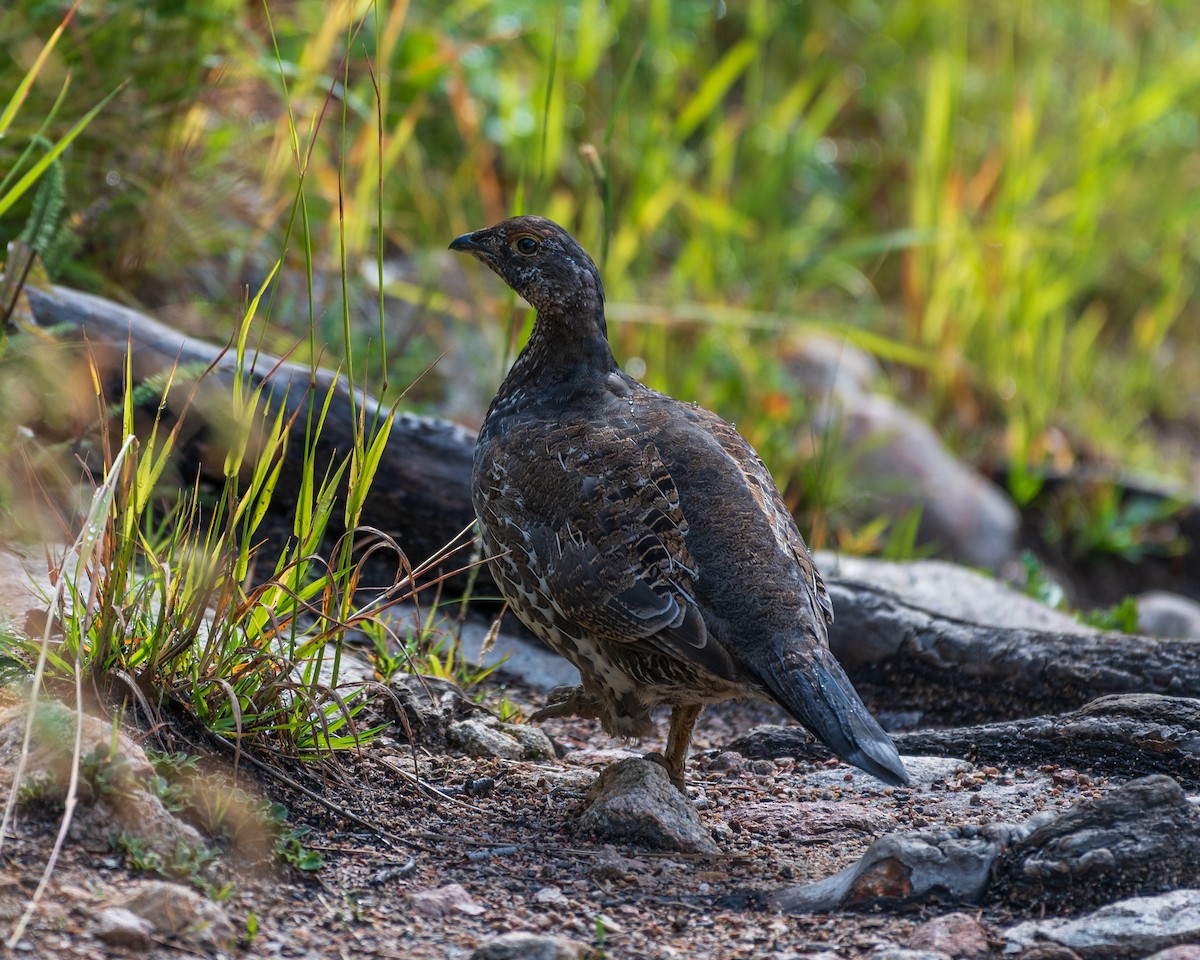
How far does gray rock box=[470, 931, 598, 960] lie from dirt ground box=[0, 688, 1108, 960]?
105 millimetres

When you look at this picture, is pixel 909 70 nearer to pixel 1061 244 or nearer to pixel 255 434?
pixel 1061 244

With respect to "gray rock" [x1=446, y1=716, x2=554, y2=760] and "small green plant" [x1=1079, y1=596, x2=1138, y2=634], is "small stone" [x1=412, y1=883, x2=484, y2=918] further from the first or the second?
"small green plant" [x1=1079, y1=596, x2=1138, y2=634]

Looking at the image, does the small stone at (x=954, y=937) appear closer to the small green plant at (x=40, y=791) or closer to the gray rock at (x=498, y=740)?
the gray rock at (x=498, y=740)

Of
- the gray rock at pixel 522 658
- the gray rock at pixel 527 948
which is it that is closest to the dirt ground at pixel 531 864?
the gray rock at pixel 527 948

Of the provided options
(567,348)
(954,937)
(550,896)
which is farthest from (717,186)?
(954,937)

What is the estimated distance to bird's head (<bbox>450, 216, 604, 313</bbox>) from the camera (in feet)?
14.3

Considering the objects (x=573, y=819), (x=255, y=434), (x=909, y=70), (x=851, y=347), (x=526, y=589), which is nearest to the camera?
(x=573, y=819)

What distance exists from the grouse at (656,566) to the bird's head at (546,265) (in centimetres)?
32

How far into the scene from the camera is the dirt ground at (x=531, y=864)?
268cm

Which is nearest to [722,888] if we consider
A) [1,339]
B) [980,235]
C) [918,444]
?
[1,339]

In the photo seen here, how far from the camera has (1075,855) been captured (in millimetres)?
3018

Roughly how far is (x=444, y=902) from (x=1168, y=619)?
4470 millimetres

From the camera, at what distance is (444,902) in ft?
9.56

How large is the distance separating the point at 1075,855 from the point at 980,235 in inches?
210
